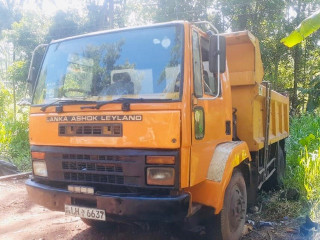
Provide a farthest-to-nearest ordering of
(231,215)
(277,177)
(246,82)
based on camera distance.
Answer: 1. (277,177)
2. (246,82)
3. (231,215)

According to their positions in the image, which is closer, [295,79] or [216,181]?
[216,181]

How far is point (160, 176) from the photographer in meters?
2.72

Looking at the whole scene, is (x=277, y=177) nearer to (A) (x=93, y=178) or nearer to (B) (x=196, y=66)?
(B) (x=196, y=66)

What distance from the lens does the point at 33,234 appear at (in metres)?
3.95

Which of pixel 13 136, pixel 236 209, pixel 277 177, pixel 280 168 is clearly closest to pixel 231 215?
pixel 236 209

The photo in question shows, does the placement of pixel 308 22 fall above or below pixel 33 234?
above

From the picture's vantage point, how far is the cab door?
9.49 feet

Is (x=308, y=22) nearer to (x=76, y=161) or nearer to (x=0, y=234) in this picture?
(x=76, y=161)

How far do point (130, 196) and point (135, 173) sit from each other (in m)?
0.20

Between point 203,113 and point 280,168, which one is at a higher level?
point 203,113

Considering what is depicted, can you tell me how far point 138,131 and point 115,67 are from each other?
76 cm

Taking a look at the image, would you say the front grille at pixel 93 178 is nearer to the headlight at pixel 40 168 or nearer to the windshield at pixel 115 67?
the headlight at pixel 40 168

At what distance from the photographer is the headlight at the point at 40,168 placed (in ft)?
10.8

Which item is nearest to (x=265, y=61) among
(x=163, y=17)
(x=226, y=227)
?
(x=163, y=17)
